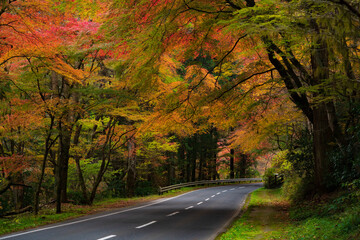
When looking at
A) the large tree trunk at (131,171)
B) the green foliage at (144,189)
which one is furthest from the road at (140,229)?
the green foliage at (144,189)

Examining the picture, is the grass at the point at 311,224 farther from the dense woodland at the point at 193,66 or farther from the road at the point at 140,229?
the road at the point at 140,229

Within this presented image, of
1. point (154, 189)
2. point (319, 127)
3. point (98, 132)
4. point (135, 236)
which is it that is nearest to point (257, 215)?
point (319, 127)

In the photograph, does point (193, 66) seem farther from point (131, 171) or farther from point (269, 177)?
point (269, 177)

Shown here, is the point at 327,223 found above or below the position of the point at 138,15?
below

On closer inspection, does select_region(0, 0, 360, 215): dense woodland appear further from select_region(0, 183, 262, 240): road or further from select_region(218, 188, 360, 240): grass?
select_region(0, 183, 262, 240): road

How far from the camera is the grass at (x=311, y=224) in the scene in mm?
6270

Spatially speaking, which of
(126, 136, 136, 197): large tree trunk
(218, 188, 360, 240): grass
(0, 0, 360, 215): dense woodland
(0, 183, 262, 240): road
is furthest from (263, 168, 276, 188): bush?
(0, 183, 262, 240): road

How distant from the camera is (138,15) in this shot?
7.76m

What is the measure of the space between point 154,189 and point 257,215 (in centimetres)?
1754

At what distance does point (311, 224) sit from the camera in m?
8.09

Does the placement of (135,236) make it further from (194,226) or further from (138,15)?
(138,15)

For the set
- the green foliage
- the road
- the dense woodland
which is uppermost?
the dense woodland

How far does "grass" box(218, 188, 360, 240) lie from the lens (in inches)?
247

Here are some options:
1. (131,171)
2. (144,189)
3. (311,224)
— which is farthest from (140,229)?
(144,189)
